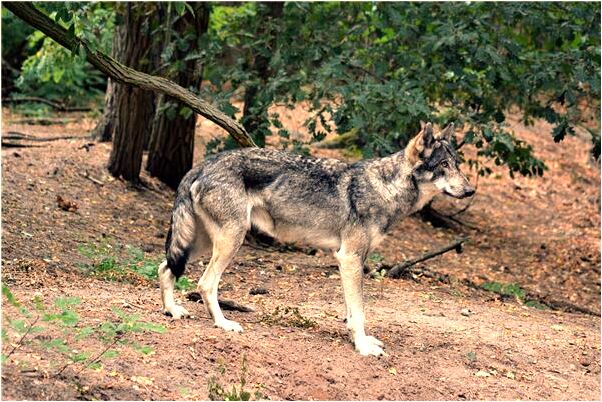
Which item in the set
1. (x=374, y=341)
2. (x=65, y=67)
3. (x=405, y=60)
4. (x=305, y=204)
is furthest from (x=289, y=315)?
(x=65, y=67)

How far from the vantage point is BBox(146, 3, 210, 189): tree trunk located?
13.5 m

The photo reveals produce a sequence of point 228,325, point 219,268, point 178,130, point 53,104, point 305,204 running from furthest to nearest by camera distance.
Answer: point 53,104 → point 178,130 → point 305,204 → point 219,268 → point 228,325

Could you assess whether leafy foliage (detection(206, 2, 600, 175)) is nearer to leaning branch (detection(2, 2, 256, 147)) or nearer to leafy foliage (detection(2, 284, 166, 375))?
leaning branch (detection(2, 2, 256, 147))

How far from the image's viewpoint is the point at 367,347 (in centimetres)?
806

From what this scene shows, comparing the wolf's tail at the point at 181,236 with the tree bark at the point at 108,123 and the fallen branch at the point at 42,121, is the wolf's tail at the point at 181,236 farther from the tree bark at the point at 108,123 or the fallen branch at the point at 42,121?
the fallen branch at the point at 42,121

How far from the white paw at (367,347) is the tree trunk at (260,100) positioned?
186 inches

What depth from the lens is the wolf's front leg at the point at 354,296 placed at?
811 centimetres

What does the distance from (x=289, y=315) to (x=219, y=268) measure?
3.76ft

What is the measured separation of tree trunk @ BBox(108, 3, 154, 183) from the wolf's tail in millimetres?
6067

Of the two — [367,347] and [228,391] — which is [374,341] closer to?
[367,347]

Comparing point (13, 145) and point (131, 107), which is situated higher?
point (131, 107)

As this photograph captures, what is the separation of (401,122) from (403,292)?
7.33 feet

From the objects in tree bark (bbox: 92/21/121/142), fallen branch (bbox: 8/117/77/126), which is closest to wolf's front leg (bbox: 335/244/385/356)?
tree bark (bbox: 92/21/121/142)

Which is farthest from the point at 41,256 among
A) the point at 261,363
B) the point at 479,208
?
the point at 479,208
